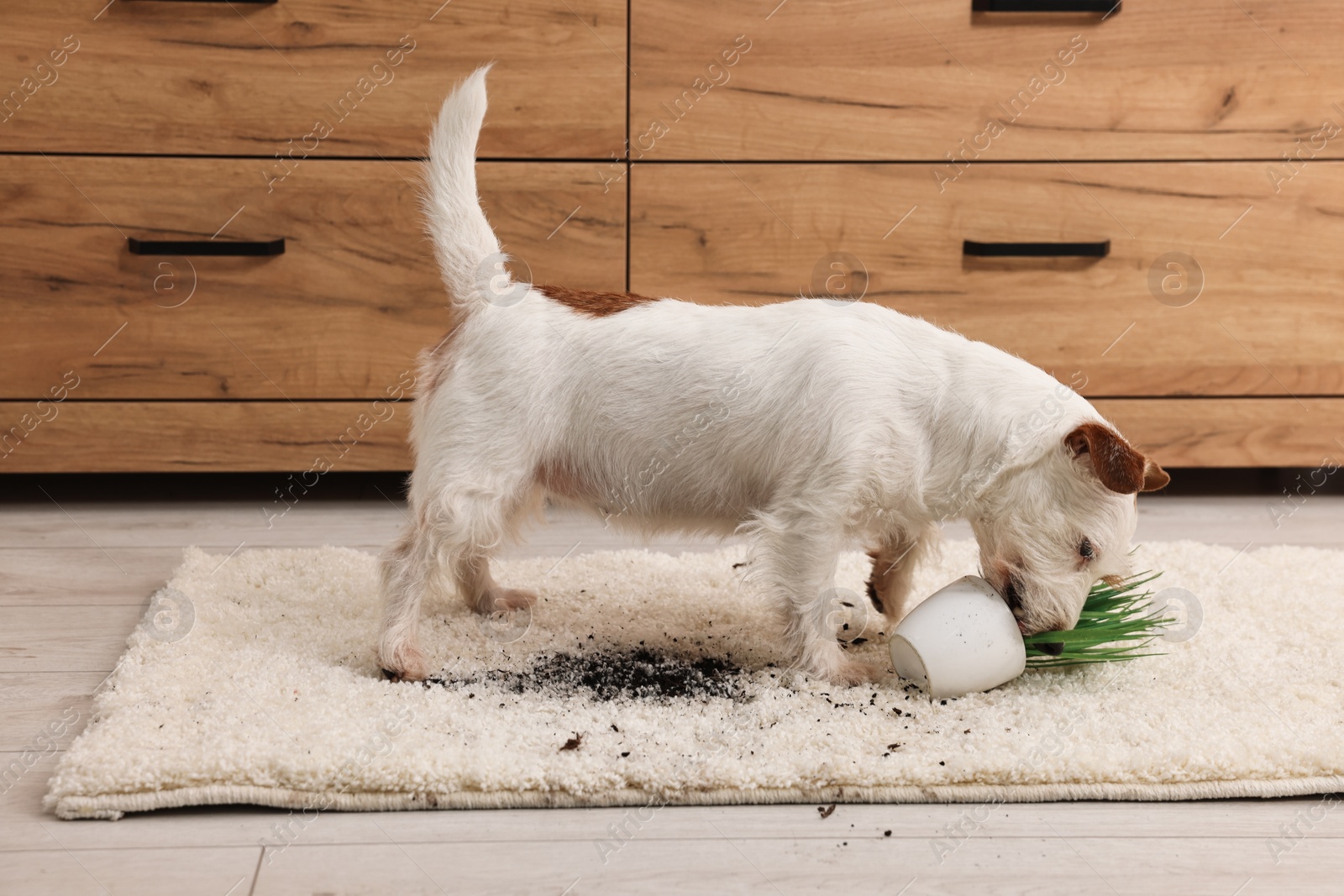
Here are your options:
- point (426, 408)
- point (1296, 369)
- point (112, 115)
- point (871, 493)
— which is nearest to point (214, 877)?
point (426, 408)

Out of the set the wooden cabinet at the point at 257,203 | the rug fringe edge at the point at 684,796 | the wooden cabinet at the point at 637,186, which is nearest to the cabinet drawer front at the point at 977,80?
the wooden cabinet at the point at 637,186

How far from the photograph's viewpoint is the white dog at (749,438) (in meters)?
1.51

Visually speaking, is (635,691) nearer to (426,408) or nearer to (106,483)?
(426,408)

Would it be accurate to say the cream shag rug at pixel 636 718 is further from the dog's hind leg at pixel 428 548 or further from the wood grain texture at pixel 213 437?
the wood grain texture at pixel 213 437

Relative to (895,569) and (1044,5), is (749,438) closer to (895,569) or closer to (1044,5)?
(895,569)

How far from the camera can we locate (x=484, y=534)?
61.7 inches

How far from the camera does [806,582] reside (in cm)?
155

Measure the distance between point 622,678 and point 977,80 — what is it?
4.72ft

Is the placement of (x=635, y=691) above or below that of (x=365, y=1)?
below

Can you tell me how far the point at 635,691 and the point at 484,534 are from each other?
0.30 metres

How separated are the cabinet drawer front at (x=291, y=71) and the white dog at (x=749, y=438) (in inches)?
26.1
